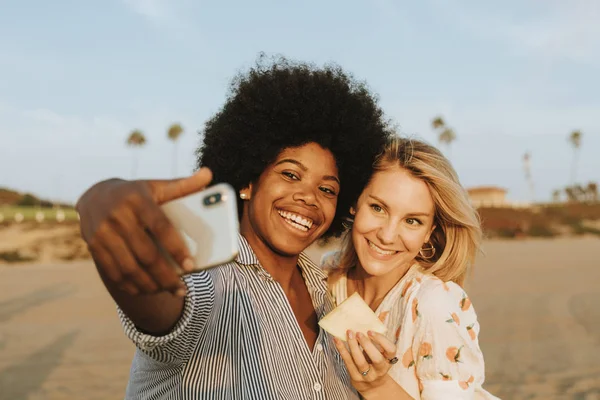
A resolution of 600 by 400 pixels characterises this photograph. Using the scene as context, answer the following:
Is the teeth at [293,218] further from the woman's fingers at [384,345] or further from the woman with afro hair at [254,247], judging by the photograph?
the woman's fingers at [384,345]

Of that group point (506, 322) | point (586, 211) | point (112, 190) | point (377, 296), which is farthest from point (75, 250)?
point (586, 211)

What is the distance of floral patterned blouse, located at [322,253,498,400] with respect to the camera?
10.9ft

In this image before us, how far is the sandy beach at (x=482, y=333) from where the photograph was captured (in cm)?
896

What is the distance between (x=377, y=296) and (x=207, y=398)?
1.88 metres

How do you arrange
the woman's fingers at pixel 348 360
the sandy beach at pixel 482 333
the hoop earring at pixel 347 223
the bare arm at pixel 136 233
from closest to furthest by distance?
the bare arm at pixel 136 233 → the woman's fingers at pixel 348 360 → the hoop earring at pixel 347 223 → the sandy beach at pixel 482 333

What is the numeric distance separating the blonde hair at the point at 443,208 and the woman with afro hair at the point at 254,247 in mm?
185

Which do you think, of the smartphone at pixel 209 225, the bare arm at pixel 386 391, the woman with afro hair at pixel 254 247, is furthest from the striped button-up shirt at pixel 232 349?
the smartphone at pixel 209 225

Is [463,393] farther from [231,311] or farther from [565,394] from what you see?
[565,394]

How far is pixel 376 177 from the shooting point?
395cm

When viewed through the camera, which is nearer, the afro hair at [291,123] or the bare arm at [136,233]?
the bare arm at [136,233]

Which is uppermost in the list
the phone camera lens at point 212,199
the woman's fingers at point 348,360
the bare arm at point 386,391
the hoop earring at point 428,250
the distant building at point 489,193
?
the phone camera lens at point 212,199

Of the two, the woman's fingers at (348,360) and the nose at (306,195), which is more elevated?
the nose at (306,195)

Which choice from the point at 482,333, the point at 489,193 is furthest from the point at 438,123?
the point at 482,333

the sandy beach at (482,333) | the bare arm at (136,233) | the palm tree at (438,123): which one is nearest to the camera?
the bare arm at (136,233)
